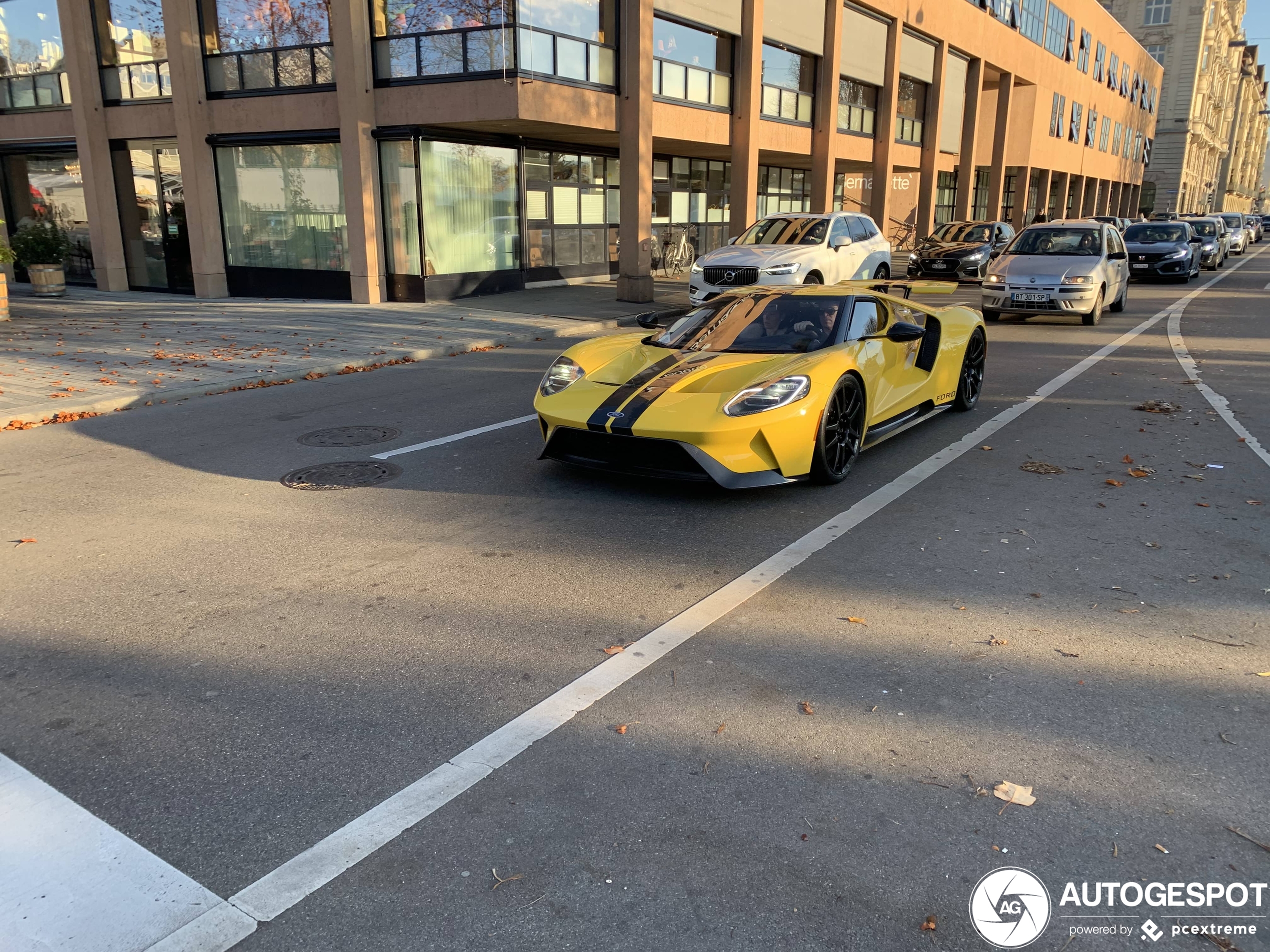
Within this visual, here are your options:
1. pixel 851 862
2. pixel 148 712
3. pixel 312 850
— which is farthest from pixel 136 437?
pixel 851 862

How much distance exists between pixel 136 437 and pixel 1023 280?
13333 mm

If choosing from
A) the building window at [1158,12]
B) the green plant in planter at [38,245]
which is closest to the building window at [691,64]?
the green plant in planter at [38,245]

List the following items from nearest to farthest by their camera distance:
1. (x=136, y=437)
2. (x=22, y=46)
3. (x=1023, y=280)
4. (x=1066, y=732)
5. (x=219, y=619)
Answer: (x=1066, y=732) < (x=219, y=619) < (x=136, y=437) < (x=1023, y=280) < (x=22, y=46)

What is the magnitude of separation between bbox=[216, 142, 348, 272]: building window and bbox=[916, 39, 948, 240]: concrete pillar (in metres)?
21.2

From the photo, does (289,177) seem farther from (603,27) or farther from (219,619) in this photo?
(219,619)

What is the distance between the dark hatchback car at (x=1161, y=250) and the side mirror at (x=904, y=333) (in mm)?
21320

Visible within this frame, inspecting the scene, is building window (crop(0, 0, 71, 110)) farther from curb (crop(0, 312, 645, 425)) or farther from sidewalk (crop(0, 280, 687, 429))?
curb (crop(0, 312, 645, 425))

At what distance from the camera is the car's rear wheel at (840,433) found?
615 cm

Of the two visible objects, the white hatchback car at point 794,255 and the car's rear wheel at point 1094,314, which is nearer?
the car's rear wheel at point 1094,314

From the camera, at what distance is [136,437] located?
8.02m

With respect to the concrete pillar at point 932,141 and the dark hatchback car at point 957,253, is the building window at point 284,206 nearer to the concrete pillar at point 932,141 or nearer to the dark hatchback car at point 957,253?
the dark hatchback car at point 957,253

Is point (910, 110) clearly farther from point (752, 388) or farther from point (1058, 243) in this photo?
point (752, 388)

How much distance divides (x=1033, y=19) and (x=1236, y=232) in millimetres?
13409

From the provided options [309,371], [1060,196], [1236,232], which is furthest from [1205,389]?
[1060,196]
